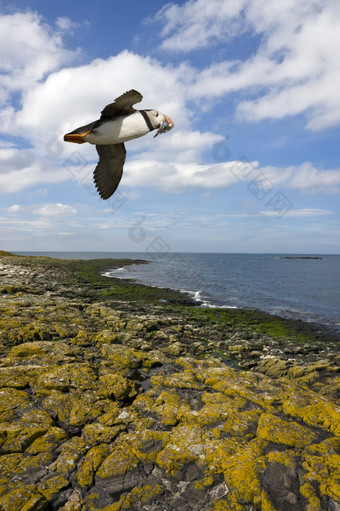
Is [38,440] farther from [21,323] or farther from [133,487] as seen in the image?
[21,323]

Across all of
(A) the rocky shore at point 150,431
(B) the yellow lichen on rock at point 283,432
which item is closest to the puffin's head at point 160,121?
(A) the rocky shore at point 150,431

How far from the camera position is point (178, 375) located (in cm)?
982

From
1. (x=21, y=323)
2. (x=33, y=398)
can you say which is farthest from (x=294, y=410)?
(x=21, y=323)

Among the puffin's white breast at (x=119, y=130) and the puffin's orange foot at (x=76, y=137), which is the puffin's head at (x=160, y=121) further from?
the puffin's orange foot at (x=76, y=137)

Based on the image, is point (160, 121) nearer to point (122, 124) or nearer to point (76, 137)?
point (122, 124)

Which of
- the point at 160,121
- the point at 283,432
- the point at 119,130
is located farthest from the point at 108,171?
the point at 283,432

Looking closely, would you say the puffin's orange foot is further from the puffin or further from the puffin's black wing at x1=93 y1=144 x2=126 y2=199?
the puffin's black wing at x1=93 y1=144 x2=126 y2=199

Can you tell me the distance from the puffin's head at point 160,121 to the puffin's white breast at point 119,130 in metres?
0.10

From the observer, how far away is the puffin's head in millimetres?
2305

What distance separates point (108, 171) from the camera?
3.42 metres

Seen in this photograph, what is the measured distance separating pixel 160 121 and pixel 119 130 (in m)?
0.44

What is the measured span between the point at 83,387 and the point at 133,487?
11.2 ft

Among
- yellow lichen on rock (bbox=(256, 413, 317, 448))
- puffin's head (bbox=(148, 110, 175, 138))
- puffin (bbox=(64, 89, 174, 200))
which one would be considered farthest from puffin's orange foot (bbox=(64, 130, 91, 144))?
yellow lichen on rock (bbox=(256, 413, 317, 448))

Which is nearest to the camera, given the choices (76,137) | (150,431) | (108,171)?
(76,137)
